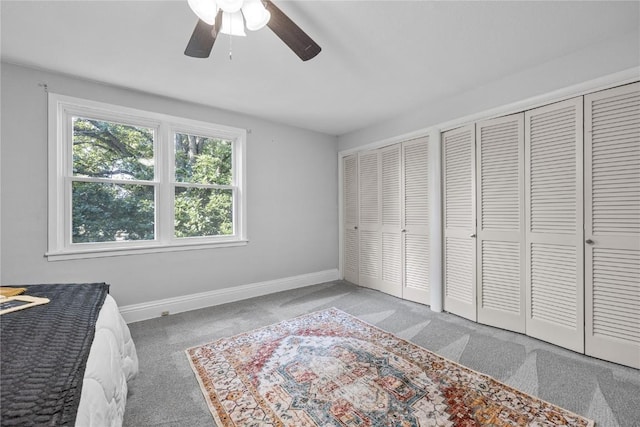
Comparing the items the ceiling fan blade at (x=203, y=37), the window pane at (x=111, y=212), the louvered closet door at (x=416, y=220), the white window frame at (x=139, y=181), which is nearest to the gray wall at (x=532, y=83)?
the louvered closet door at (x=416, y=220)

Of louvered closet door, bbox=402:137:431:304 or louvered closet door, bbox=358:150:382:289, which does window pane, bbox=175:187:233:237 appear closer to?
louvered closet door, bbox=358:150:382:289

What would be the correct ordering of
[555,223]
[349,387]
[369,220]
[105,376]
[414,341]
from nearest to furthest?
[105,376] → [349,387] → [555,223] → [414,341] → [369,220]

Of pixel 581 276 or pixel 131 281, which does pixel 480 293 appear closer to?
pixel 581 276

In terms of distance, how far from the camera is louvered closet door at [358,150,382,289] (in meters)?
4.04

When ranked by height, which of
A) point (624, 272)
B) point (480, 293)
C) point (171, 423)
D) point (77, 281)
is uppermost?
point (624, 272)

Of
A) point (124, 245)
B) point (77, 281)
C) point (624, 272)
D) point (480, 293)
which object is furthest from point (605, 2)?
point (77, 281)

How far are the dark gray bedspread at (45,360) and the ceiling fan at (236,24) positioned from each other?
1610mm

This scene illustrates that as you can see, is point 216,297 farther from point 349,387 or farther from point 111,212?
point 349,387

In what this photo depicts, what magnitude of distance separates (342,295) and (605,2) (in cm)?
350

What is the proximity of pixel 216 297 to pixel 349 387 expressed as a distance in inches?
85.5

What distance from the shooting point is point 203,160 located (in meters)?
3.49

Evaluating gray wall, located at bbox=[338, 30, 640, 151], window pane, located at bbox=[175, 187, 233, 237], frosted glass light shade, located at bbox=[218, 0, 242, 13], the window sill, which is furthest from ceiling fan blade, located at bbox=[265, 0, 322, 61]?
the window sill

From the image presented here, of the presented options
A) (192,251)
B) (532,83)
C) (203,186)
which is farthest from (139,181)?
(532,83)

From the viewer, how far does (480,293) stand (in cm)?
289
